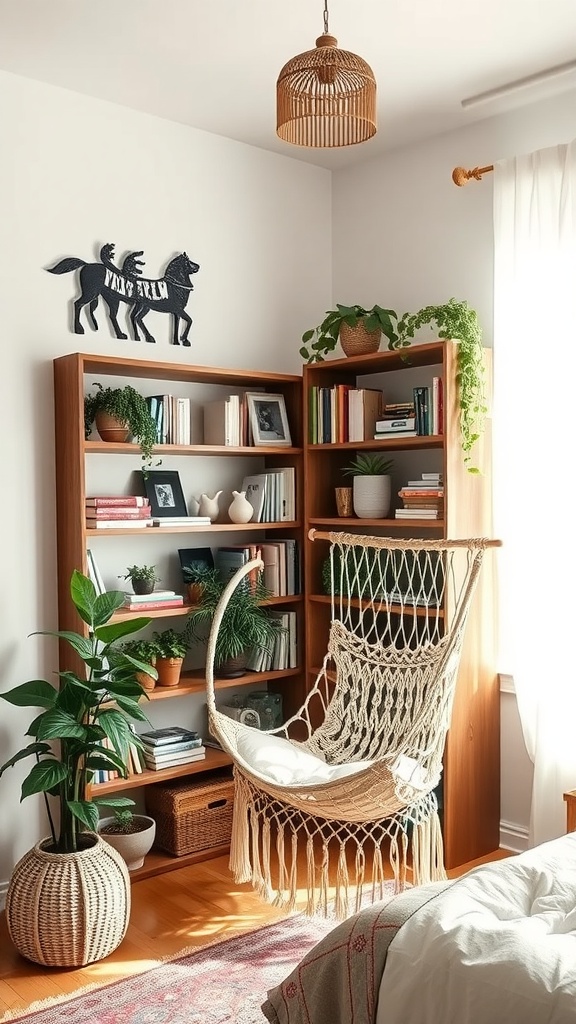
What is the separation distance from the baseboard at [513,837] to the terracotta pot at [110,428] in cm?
201

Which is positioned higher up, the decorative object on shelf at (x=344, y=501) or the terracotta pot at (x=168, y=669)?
the decorative object on shelf at (x=344, y=501)

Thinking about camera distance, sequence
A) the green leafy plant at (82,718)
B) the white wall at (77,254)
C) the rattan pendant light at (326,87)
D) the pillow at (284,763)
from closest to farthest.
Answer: the rattan pendant light at (326,87)
the green leafy plant at (82,718)
the pillow at (284,763)
the white wall at (77,254)

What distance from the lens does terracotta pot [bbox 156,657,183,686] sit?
3424 mm

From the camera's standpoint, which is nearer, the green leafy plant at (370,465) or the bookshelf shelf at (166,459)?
the bookshelf shelf at (166,459)

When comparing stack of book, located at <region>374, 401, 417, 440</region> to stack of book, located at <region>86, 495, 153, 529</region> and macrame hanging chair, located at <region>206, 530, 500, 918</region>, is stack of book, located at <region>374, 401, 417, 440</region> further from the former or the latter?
stack of book, located at <region>86, 495, 153, 529</region>

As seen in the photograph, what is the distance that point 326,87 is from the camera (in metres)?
2.22

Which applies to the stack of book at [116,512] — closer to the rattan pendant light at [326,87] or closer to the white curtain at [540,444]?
the white curtain at [540,444]

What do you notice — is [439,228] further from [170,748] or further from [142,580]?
[170,748]

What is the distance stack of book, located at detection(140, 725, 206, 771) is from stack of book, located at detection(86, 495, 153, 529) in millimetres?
781

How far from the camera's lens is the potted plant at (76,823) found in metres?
2.72

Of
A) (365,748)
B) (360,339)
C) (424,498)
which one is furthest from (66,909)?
(360,339)

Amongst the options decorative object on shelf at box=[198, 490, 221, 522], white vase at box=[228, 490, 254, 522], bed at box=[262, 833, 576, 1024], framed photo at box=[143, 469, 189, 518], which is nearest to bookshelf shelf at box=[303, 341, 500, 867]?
Result: white vase at box=[228, 490, 254, 522]

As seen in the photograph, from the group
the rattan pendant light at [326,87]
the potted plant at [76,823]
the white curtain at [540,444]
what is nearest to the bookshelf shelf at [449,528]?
the white curtain at [540,444]

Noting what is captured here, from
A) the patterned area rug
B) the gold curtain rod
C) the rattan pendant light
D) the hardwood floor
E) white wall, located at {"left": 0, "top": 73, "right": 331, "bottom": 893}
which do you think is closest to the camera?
the rattan pendant light
